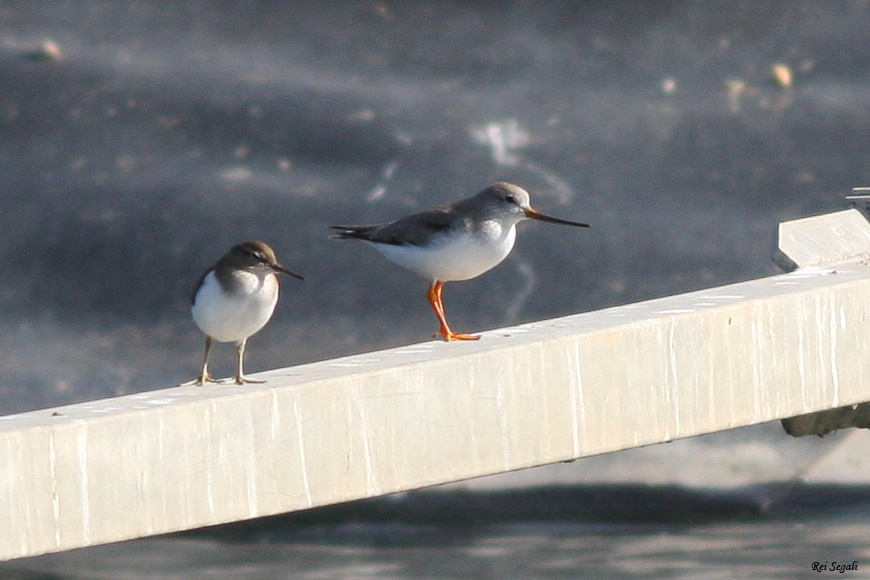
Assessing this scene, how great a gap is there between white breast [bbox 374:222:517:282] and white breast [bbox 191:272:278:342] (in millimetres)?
818

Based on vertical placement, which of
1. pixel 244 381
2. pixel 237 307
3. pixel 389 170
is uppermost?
pixel 389 170

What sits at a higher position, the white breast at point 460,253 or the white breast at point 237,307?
the white breast at point 460,253

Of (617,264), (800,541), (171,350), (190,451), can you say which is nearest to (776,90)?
(617,264)

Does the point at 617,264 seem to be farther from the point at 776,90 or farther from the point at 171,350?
the point at 171,350

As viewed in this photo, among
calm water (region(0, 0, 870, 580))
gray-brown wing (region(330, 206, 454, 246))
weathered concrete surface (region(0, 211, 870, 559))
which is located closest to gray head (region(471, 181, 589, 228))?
gray-brown wing (region(330, 206, 454, 246))

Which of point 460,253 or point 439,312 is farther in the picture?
point 439,312

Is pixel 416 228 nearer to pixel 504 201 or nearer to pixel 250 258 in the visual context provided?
pixel 504 201

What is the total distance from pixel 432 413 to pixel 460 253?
1.43m

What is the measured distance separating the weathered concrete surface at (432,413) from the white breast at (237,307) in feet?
1.98

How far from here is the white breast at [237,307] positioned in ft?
19.4

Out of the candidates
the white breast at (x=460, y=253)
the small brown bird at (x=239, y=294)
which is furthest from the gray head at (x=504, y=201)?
the small brown bird at (x=239, y=294)

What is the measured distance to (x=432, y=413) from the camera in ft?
17.3

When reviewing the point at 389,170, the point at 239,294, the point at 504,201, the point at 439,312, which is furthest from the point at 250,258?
the point at 389,170

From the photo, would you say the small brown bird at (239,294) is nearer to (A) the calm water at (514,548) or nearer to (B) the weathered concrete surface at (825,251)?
(B) the weathered concrete surface at (825,251)
